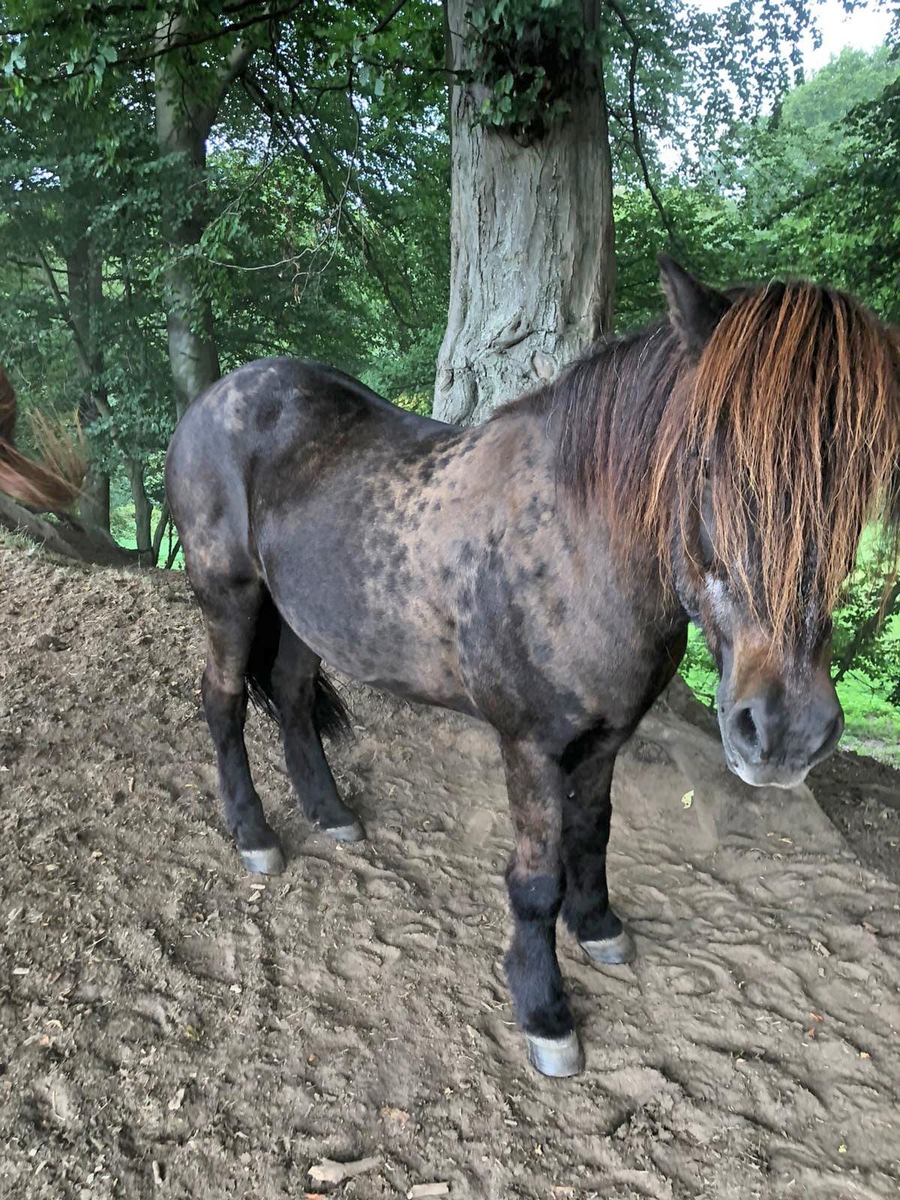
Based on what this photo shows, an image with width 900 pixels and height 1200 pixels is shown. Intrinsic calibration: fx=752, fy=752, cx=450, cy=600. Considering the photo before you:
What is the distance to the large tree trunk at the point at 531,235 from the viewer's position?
3.55 metres

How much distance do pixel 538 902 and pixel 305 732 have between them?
1.42m

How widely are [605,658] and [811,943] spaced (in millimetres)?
1524

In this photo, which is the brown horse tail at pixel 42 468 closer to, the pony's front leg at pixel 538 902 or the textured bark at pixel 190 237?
the pony's front leg at pixel 538 902

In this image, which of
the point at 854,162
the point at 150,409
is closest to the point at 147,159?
the point at 150,409

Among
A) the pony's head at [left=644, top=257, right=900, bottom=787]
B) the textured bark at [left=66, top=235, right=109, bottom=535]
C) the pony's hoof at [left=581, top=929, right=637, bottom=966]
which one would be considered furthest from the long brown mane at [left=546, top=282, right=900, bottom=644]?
the textured bark at [left=66, top=235, right=109, bottom=535]

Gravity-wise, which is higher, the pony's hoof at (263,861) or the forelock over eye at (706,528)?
the forelock over eye at (706,528)

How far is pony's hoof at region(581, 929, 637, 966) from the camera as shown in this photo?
8.63 feet

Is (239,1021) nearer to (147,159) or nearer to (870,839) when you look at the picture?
(870,839)

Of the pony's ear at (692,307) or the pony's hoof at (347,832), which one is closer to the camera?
the pony's ear at (692,307)

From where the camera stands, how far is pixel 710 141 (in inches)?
339

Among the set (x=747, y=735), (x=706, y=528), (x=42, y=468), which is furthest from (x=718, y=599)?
(x=42, y=468)

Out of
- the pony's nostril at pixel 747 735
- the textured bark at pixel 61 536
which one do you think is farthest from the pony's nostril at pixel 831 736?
the textured bark at pixel 61 536

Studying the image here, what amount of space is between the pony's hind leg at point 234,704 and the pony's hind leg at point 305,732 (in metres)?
0.19

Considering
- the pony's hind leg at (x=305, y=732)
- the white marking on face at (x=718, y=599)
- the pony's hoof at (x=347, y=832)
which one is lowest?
the pony's hoof at (x=347, y=832)
